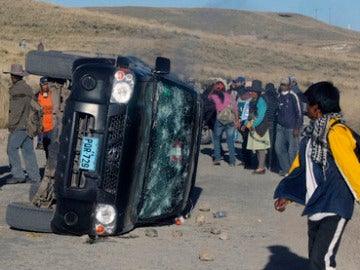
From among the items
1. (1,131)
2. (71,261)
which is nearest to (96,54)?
(71,261)

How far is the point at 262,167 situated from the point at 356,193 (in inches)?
411

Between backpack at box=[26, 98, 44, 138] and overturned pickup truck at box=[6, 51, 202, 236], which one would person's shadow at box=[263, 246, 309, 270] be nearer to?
overturned pickup truck at box=[6, 51, 202, 236]

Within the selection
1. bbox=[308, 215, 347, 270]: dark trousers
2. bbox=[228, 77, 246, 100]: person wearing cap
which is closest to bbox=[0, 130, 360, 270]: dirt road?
bbox=[308, 215, 347, 270]: dark trousers

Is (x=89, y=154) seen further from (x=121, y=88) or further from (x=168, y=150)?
(x=168, y=150)

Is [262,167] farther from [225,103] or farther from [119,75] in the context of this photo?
[119,75]

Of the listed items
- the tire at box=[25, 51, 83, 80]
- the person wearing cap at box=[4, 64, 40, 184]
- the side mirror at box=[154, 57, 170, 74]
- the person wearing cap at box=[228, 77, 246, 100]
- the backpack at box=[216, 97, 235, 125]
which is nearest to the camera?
the side mirror at box=[154, 57, 170, 74]

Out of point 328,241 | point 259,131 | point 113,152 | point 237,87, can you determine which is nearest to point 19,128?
point 113,152

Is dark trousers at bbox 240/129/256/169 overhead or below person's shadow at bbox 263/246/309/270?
overhead

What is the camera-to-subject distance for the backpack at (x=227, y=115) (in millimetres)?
17500

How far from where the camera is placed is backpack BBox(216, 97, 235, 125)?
17.5m

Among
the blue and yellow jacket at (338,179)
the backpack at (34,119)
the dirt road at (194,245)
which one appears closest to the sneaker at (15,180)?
the dirt road at (194,245)

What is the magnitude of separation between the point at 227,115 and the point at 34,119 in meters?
5.61

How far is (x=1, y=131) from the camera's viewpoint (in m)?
21.1

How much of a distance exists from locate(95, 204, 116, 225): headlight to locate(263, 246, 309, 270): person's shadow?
150 centimetres
